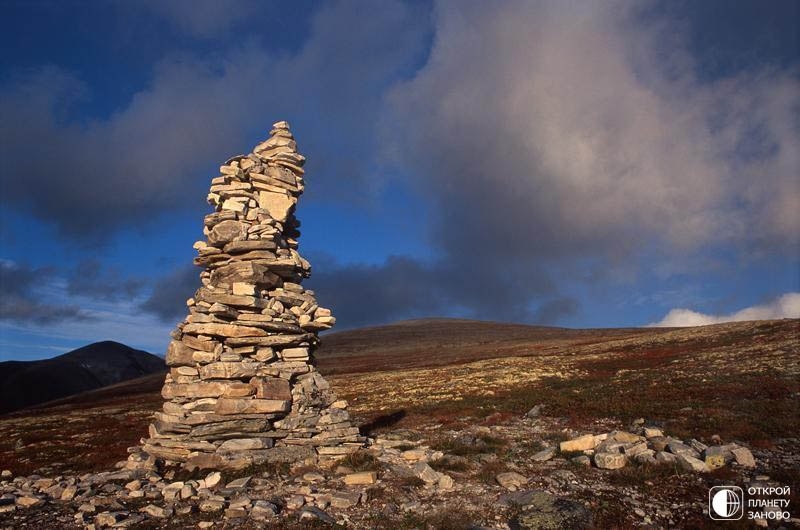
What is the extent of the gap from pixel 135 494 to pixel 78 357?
161751mm

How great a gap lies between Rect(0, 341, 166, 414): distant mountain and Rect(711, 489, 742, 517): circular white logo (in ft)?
388

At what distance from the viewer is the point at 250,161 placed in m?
18.2

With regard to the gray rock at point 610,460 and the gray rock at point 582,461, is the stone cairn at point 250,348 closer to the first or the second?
the gray rock at point 582,461

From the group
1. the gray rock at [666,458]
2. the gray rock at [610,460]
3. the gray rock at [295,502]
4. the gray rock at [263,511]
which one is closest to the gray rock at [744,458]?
the gray rock at [666,458]

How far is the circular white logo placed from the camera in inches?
400

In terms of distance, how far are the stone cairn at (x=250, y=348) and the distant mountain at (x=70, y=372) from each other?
105953 mm

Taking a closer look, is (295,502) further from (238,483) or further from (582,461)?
(582,461)

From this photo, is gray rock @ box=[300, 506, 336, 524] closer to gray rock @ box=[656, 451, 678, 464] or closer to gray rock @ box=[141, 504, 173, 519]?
gray rock @ box=[141, 504, 173, 519]

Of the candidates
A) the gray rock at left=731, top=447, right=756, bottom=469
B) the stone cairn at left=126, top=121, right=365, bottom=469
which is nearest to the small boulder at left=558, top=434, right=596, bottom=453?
the gray rock at left=731, top=447, right=756, bottom=469

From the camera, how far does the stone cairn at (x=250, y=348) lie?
1455cm

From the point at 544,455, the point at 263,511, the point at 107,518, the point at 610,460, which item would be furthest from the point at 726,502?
the point at 107,518

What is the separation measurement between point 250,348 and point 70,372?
143104mm

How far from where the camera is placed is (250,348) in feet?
52.3

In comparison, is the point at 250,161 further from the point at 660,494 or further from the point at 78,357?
the point at 78,357
